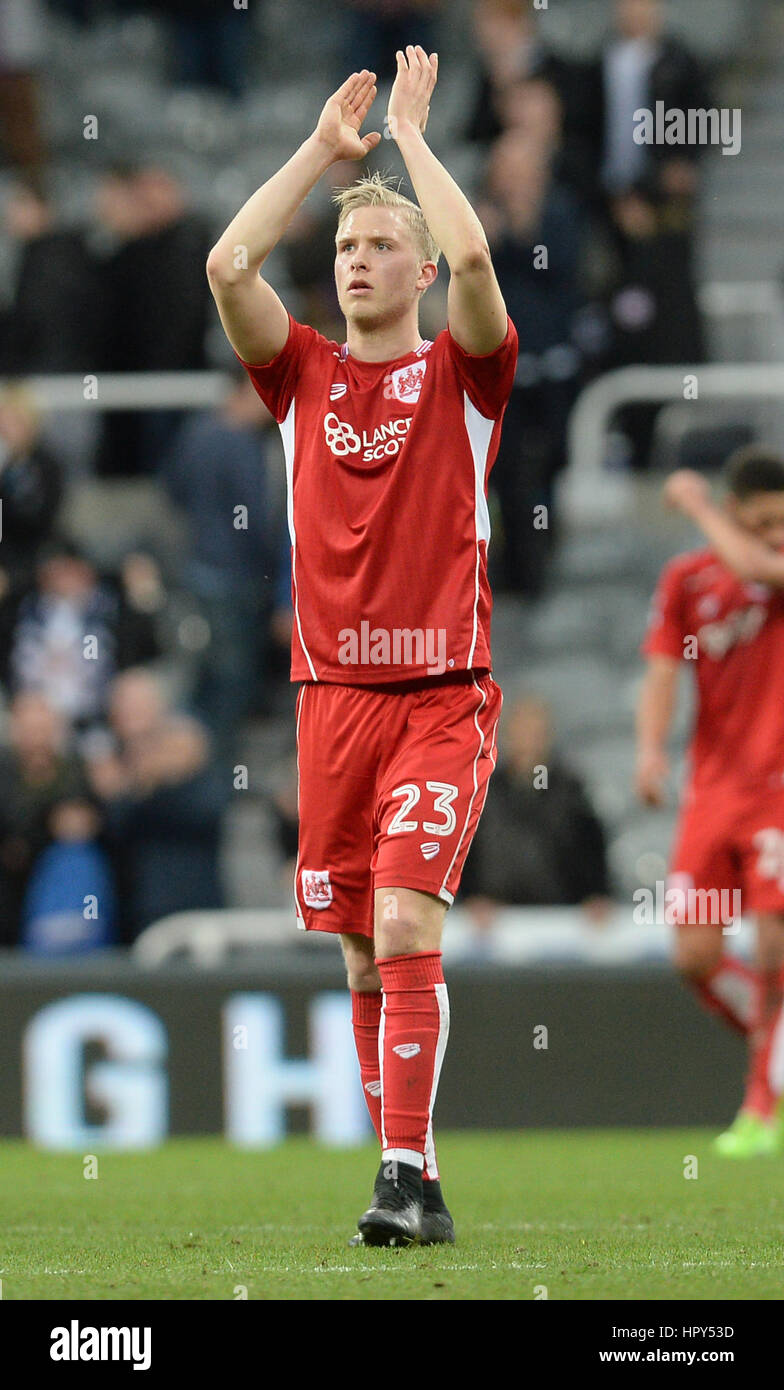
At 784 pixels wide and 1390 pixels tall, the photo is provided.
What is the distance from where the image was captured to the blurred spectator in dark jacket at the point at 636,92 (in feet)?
37.4

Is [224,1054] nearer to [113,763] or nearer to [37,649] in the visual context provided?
[113,763]

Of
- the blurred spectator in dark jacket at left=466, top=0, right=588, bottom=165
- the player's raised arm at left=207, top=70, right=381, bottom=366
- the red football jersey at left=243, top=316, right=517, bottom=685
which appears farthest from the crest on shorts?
the blurred spectator in dark jacket at left=466, top=0, right=588, bottom=165

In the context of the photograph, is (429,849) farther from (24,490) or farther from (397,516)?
(24,490)

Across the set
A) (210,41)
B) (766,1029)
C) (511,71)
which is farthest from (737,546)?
(210,41)

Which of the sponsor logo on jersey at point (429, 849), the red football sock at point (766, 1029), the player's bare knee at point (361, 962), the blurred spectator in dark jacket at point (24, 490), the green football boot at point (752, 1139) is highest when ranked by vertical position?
the blurred spectator in dark jacket at point (24, 490)

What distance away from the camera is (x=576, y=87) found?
38.1 ft

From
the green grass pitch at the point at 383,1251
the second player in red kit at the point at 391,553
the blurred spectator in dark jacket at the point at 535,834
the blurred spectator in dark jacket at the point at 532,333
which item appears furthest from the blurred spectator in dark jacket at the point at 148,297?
the second player in red kit at the point at 391,553

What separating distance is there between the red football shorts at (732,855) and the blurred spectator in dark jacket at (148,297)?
14.5 feet

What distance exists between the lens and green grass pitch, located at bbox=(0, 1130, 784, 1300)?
4.05 meters

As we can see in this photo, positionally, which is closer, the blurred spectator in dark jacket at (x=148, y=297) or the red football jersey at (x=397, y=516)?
the red football jersey at (x=397, y=516)

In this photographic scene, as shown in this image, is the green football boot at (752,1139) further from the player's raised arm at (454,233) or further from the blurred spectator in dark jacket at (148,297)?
the blurred spectator in dark jacket at (148,297)

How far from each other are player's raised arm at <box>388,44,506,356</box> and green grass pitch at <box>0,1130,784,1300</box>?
1.98 m

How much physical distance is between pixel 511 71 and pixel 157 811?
478 centimetres

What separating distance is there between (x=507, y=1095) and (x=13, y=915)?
7.48 feet
